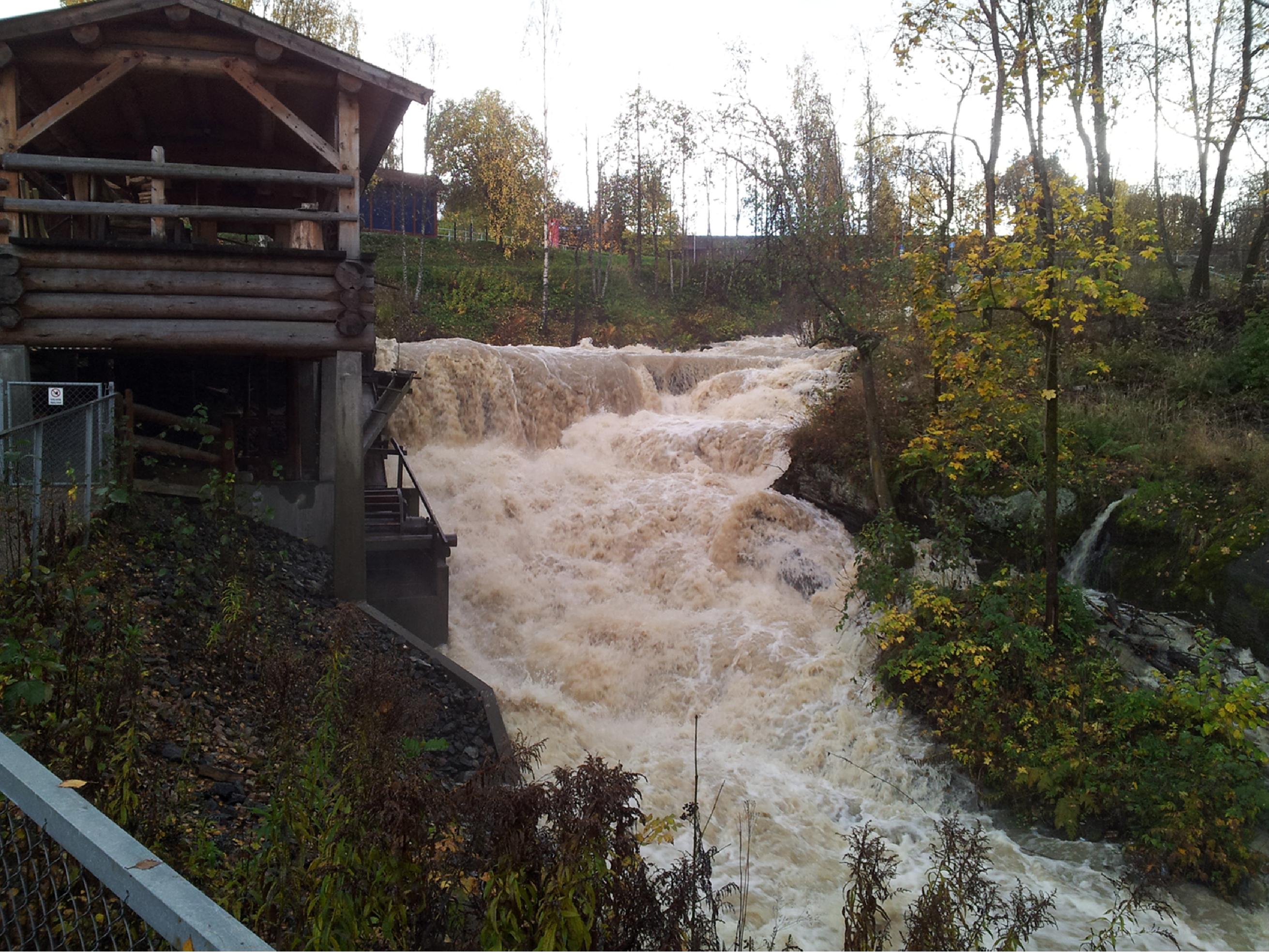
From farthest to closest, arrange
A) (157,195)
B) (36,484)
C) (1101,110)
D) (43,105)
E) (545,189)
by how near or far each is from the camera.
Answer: (545,189)
(1101,110)
(43,105)
(157,195)
(36,484)

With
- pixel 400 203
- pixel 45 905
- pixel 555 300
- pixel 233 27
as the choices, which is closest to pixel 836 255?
pixel 233 27

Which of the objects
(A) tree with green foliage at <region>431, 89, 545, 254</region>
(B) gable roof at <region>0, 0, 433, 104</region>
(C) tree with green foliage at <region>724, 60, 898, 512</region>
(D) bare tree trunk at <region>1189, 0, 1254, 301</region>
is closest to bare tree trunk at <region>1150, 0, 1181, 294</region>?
(D) bare tree trunk at <region>1189, 0, 1254, 301</region>

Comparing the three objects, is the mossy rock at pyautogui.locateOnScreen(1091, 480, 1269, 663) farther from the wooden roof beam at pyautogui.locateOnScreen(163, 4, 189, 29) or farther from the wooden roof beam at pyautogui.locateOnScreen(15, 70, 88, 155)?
the wooden roof beam at pyautogui.locateOnScreen(15, 70, 88, 155)

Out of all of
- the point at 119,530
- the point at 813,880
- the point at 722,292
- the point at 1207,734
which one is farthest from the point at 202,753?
the point at 722,292

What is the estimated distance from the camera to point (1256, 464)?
9500 millimetres

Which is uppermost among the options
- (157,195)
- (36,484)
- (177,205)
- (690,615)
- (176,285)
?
(157,195)

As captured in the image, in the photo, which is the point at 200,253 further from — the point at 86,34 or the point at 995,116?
the point at 995,116

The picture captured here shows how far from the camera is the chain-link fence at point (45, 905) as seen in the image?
266 centimetres

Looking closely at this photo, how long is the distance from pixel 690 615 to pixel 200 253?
24.7 ft

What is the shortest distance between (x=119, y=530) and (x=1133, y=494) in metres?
10.7

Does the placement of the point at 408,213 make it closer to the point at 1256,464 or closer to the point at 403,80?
the point at 403,80

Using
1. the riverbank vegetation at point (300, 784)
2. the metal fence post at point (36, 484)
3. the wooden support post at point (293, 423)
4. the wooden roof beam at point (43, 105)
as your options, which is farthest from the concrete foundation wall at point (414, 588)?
the wooden roof beam at point (43, 105)

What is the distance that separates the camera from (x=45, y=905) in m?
3.09

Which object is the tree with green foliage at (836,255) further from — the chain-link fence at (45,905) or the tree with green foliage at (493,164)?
the tree with green foliage at (493,164)
